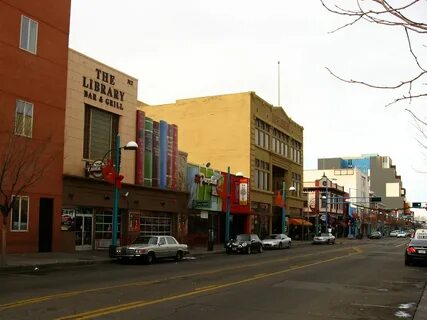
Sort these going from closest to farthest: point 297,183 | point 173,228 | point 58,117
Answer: point 58,117
point 173,228
point 297,183

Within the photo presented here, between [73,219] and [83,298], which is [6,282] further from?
[73,219]

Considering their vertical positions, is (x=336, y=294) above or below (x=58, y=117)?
below

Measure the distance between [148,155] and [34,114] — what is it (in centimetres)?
1140

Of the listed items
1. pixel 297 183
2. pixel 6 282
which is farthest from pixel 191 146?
pixel 6 282

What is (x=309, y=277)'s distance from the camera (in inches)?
783

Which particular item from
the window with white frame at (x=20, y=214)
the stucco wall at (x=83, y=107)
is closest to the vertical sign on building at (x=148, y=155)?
the stucco wall at (x=83, y=107)

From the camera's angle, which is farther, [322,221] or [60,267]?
[322,221]

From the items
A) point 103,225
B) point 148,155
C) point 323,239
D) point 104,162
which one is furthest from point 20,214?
point 323,239

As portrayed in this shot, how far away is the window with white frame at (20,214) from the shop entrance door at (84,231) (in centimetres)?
459

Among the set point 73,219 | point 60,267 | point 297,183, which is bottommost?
point 60,267

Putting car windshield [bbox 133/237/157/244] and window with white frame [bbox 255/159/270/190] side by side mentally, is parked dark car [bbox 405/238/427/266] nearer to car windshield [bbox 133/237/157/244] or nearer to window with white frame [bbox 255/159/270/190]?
car windshield [bbox 133/237/157/244]

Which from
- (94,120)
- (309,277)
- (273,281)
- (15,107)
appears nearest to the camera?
(273,281)

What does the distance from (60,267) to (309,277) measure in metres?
10.2

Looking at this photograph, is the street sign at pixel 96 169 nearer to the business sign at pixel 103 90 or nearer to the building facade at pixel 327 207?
the business sign at pixel 103 90
